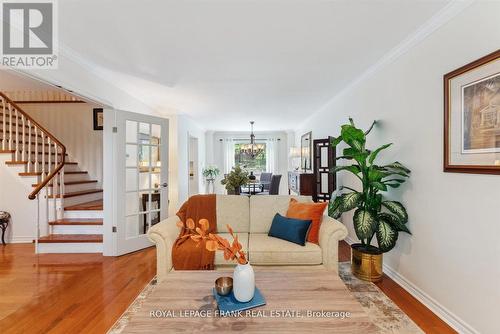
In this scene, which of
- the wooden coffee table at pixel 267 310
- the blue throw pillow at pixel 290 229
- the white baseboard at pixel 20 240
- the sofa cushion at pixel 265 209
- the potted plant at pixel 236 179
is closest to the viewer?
the wooden coffee table at pixel 267 310

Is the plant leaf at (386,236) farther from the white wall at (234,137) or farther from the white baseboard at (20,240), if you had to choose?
the white wall at (234,137)

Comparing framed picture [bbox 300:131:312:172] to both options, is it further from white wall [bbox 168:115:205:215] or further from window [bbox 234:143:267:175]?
white wall [bbox 168:115:205:215]

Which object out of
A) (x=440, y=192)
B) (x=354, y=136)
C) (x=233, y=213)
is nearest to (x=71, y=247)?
(x=233, y=213)

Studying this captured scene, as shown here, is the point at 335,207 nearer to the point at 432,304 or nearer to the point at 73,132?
the point at 432,304

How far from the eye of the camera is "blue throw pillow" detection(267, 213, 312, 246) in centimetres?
242

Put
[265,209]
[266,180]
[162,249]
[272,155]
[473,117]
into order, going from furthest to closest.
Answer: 1. [272,155]
2. [266,180]
3. [265,209]
4. [162,249]
5. [473,117]

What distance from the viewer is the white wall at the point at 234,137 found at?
29.1ft

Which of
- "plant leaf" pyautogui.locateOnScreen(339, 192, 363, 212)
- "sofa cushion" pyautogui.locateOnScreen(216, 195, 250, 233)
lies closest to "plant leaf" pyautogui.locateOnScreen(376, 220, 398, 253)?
"plant leaf" pyautogui.locateOnScreen(339, 192, 363, 212)

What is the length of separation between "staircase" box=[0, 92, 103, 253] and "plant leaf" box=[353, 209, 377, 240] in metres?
3.49

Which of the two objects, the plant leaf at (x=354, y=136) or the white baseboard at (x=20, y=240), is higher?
the plant leaf at (x=354, y=136)

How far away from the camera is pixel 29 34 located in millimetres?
2213

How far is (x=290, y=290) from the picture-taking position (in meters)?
1.53

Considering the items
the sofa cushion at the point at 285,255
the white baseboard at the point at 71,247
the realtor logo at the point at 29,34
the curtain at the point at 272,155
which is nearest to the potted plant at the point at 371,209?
the sofa cushion at the point at 285,255

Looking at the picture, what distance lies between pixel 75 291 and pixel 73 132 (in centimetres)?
403
